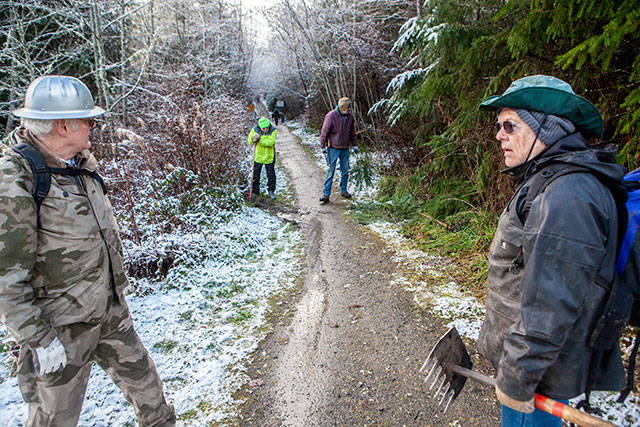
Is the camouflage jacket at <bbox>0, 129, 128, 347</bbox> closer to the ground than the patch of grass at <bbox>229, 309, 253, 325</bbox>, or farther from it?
farther from it

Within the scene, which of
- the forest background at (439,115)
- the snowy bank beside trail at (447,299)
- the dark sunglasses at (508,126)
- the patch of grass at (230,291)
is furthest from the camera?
the patch of grass at (230,291)

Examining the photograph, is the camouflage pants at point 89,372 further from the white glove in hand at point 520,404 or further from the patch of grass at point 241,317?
the white glove in hand at point 520,404

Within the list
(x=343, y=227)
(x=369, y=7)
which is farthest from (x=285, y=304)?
(x=369, y=7)

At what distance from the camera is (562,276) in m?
1.30

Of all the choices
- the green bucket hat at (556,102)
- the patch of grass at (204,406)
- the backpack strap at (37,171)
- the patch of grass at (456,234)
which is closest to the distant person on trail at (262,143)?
the patch of grass at (456,234)

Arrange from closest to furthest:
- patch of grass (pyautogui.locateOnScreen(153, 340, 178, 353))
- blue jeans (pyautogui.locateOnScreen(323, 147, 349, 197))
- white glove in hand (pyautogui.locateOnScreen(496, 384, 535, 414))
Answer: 1. white glove in hand (pyautogui.locateOnScreen(496, 384, 535, 414))
2. patch of grass (pyautogui.locateOnScreen(153, 340, 178, 353))
3. blue jeans (pyautogui.locateOnScreen(323, 147, 349, 197))

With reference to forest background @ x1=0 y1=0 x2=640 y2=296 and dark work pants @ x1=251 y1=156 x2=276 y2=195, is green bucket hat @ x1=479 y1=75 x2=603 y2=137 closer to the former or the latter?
forest background @ x1=0 y1=0 x2=640 y2=296

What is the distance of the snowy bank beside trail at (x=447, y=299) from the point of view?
7.89 ft

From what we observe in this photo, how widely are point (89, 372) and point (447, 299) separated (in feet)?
12.0

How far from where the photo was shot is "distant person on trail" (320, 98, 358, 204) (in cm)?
779

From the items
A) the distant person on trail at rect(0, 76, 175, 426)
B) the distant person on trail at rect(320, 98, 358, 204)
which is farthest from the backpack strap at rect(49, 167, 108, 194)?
the distant person on trail at rect(320, 98, 358, 204)

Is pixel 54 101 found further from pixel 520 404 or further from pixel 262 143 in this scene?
pixel 262 143

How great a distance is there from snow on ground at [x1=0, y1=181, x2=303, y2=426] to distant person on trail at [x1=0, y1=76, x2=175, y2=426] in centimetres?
101

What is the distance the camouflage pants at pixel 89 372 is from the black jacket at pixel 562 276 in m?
2.28
